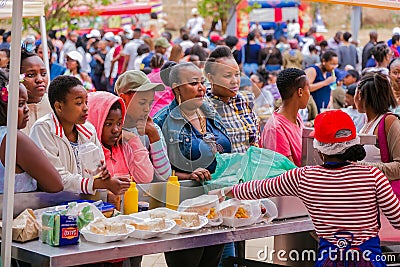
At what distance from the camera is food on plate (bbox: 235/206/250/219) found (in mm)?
4199

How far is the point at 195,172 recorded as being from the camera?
4.55 metres

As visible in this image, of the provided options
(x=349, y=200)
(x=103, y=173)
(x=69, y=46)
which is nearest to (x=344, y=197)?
(x=349, y=200)

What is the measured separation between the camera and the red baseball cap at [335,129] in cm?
393

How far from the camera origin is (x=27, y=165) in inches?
156

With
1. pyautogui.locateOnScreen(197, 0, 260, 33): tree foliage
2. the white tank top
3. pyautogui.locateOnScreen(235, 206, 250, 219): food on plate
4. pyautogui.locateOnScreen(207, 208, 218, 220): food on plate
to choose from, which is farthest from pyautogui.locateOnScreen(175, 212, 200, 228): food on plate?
pyautogui.locateOnScreen(197, 0, 260, 33): tree foliage

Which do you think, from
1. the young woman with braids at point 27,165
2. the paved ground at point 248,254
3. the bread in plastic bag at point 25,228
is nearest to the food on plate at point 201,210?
the young woman with braids at point 27,165

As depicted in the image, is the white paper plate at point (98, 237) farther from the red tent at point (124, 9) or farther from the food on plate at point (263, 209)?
the red tent at point (124, 9)

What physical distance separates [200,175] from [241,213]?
1.44 ft

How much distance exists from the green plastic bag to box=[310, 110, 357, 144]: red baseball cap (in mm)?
593

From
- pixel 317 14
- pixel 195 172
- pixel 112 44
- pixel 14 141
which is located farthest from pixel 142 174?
pixel 317 14

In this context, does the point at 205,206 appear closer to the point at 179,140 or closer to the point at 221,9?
the point at 179,140

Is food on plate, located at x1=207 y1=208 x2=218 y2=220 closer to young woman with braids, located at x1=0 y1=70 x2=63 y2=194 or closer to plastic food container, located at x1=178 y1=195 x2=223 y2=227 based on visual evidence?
plastic food container, located at x1=178 y1=195 x2=223 y2=227

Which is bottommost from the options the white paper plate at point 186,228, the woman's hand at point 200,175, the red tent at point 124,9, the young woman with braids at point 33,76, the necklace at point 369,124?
the white paper plate at point 186,228

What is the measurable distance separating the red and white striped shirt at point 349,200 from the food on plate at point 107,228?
0.93 m
